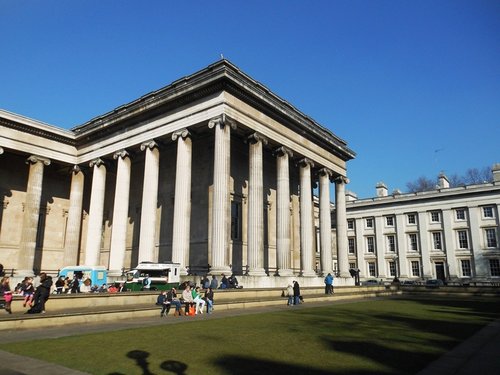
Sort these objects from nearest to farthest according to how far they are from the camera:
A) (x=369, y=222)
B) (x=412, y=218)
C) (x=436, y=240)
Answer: (x=436, y=240) → (x=412, y=218) → (x=369, y=222)

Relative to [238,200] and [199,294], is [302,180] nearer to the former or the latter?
[238,200]

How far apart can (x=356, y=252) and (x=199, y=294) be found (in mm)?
58157

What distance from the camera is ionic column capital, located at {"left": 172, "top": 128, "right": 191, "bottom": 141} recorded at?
29875 millimetres

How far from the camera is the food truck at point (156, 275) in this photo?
82.1 ft

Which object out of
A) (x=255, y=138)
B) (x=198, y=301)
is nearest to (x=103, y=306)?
(x=198, y=301)

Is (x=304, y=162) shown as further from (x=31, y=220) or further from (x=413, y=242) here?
(x=413, y=242)

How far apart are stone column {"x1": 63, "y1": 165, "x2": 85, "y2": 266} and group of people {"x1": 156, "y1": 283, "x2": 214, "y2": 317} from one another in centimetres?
2183

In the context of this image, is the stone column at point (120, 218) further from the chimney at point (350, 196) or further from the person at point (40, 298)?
the chimney at point (350, 196)

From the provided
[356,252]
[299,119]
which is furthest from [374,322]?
[356,252]

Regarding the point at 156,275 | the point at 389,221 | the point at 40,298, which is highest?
the point at 389,221

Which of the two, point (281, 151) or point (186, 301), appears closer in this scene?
point (186, 301)

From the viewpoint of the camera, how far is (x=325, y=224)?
3941 cm

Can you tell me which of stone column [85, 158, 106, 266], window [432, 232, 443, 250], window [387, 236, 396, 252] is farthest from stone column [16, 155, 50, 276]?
window [432, 232, 443, 250]

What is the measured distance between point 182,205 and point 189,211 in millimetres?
996
